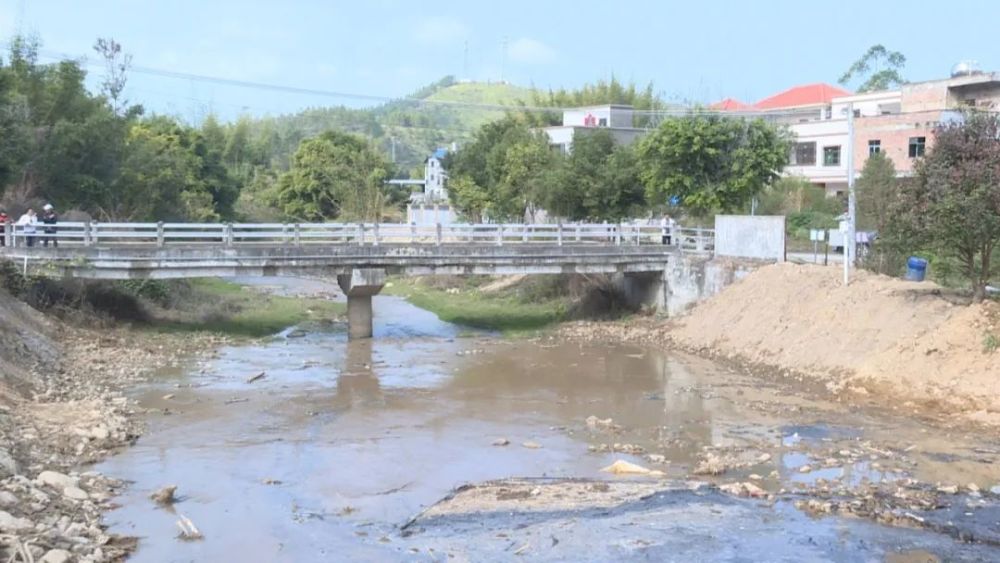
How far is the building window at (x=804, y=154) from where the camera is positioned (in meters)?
58.2

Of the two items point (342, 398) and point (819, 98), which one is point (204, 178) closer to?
point (342, 398)

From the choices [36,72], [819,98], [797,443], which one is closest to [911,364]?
[797,443]

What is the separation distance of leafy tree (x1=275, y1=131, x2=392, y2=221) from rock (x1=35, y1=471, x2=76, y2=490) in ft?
171

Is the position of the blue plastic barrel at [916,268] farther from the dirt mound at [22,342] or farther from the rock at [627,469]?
the dirt mound at [22,342]

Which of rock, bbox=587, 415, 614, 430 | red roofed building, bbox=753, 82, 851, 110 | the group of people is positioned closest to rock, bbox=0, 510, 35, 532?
rock, bbox=587, 415, 614, 430

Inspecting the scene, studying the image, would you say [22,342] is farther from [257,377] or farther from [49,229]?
[49,229]

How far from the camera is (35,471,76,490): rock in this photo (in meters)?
12.7

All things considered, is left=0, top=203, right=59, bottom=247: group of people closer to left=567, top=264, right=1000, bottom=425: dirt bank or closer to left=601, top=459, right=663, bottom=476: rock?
left=567, top=264, right=1000, bottom=425: dirt bank

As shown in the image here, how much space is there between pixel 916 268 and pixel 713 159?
1027 centimetres

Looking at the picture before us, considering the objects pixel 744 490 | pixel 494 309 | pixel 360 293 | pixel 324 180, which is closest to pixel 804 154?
pixel 494 309

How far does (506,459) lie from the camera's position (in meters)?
16.0

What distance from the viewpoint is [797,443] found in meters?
16.8

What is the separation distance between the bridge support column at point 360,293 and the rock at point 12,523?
1944cm

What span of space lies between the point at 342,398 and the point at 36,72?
78.4ft
